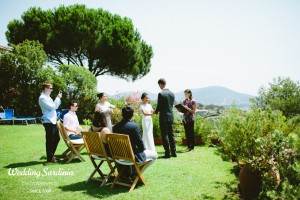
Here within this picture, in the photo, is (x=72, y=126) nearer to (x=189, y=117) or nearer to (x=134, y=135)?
(x=134, y=135)

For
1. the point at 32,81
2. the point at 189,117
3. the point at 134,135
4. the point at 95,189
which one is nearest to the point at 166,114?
the point at 189,117

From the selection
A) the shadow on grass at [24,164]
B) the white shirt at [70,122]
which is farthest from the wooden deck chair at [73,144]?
the shadow on grass at [24,164]

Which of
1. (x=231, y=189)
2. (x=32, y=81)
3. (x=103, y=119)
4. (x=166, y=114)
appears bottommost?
(x=231, y=189)

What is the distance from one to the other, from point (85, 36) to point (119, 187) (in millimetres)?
22218

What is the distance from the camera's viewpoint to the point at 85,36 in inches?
982

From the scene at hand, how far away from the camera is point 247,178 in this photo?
4.22 metres

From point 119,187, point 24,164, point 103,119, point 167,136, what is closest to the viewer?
point 119,187

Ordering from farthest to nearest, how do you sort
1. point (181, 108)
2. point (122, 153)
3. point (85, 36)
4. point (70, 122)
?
point (85, 36)
point (181, 108)
point (70, 122)
point (122, 153)

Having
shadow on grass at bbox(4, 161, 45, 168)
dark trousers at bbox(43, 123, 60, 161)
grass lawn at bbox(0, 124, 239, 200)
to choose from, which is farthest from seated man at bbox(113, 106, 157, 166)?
shadow on grass at bbox(4, 161, 45, 168)

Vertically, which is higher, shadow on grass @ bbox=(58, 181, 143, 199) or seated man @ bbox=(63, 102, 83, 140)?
seated man @ bbox=(63, 102, 83, 140)

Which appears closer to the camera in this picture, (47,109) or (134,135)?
(134,135)

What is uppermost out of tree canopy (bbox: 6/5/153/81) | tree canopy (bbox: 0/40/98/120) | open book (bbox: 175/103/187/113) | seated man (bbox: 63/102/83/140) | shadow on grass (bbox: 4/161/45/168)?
tree canopy (bbox: 6/5/153/81)

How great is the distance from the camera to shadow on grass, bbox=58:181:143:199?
459 cm

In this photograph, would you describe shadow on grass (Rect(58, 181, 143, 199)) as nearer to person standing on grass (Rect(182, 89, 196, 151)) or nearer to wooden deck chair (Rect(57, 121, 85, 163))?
wooden deck chair (Rect(57, 121, 85, 163))
